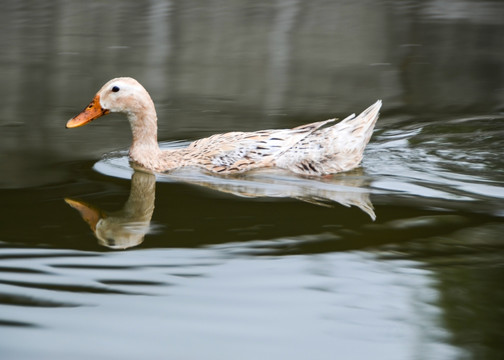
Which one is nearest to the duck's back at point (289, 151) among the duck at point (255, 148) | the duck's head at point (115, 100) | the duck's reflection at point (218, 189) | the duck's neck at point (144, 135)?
the duck at point (255, 148)

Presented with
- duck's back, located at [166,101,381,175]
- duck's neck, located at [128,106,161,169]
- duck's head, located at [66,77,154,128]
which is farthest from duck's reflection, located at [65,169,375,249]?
duck's head, located at [66,77,154,128]

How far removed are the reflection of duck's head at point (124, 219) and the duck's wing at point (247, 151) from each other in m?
0.77

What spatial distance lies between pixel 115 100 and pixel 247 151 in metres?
1.51

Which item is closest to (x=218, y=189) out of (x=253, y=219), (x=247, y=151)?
(x=247, y=151)

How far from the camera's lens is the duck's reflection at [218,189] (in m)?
6.37

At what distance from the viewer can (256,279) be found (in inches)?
211

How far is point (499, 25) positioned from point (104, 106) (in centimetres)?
1088

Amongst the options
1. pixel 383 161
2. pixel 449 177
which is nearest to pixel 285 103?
pixel 383 161

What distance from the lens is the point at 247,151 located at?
27.0ft

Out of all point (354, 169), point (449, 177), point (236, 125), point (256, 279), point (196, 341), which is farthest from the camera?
point (236, 125)

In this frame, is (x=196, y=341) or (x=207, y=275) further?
(x=207, y=275)

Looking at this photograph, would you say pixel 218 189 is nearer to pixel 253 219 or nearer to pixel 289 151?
pixel 289 151

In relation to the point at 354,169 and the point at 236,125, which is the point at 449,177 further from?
the point at 236,125

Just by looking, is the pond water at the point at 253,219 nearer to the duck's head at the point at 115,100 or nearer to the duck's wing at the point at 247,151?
the duck's wing at the point at 247,151
